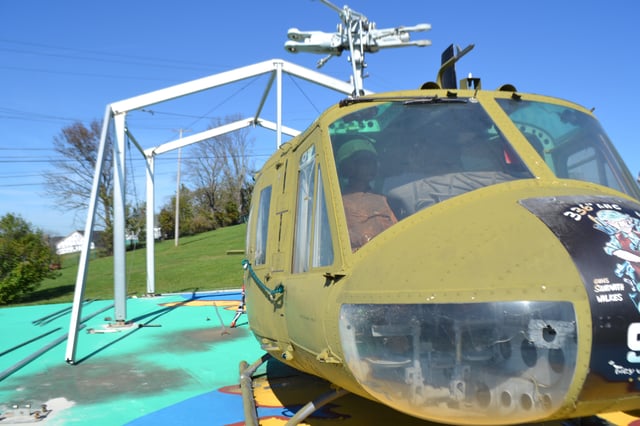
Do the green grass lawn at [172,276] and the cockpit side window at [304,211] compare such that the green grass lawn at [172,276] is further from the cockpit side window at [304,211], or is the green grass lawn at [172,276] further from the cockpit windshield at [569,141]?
the cockpit windshield at [569,141]

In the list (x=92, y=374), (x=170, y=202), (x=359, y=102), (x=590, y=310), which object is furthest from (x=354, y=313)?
(x=170, y=202)

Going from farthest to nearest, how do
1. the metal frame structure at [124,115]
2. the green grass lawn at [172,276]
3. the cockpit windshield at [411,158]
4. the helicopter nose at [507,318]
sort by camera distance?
the green grass lawn at [172,276], the metal frame structure at [124,115], the cockpit windshield at [411,158], the helicopter nose at [507,318]

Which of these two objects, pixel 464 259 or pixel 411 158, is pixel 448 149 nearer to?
pixel 411 158

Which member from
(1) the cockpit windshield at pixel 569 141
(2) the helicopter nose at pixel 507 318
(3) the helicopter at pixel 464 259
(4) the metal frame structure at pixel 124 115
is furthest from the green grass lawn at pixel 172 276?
(2) the helicopter nose at pixel 507 318

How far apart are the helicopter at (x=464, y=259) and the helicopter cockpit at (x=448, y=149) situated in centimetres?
1

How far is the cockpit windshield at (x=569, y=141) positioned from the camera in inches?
139

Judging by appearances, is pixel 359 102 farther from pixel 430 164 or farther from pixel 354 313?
pixel 354 313

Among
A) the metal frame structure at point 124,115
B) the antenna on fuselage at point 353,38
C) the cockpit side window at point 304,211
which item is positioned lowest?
the cockpit side window at point 304,211

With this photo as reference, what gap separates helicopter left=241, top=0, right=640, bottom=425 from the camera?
2188 mm

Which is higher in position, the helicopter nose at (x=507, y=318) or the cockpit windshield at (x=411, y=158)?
the cockpit windshield at (x=411, y=158)

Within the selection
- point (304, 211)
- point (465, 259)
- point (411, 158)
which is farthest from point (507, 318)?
point (304, 211)

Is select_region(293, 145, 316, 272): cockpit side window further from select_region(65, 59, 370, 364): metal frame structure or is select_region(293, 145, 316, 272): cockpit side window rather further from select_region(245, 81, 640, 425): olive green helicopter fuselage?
select_region(65, 59, 370, 364): metal frame structure

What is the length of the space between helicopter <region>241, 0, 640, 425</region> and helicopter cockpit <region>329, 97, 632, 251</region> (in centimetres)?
1

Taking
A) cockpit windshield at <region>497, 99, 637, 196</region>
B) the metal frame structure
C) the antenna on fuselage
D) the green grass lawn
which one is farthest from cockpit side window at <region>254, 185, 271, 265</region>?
the green grass lawn
